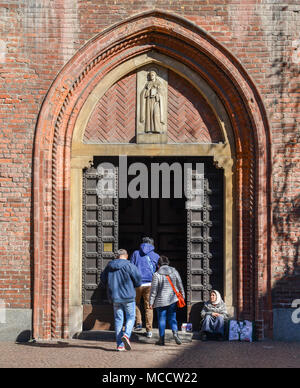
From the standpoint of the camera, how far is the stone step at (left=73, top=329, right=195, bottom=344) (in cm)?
1009

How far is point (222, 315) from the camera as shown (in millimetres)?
10148

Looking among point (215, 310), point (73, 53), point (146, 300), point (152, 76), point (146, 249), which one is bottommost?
point (215, 310)

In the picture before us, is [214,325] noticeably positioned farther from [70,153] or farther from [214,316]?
[70,153]

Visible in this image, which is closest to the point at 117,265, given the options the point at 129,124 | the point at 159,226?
the point at 129,124

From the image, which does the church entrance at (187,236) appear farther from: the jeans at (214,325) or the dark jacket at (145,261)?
the jeans at (214,325)

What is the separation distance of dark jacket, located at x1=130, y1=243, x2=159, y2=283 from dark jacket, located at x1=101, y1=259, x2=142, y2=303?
1150 millimetres

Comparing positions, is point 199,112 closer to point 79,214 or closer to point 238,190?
point 238,190

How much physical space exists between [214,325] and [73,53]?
525cm

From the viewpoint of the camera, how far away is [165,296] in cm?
963

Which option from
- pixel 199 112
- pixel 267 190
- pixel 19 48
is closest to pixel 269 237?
pixel 267 190

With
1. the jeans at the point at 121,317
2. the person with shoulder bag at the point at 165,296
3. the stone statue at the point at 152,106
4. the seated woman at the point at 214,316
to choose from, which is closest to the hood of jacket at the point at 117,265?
the jeans at the point at 121,317

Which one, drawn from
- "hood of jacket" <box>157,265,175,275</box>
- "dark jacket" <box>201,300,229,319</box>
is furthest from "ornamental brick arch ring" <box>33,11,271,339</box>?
"hood of jacket" <box>157,265,175,275</box>

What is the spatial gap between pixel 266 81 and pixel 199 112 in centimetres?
130

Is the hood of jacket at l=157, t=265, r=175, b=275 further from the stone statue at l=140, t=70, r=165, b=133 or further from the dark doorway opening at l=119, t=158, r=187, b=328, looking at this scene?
the stone statue at l=140, t=70, r=165, b=133
